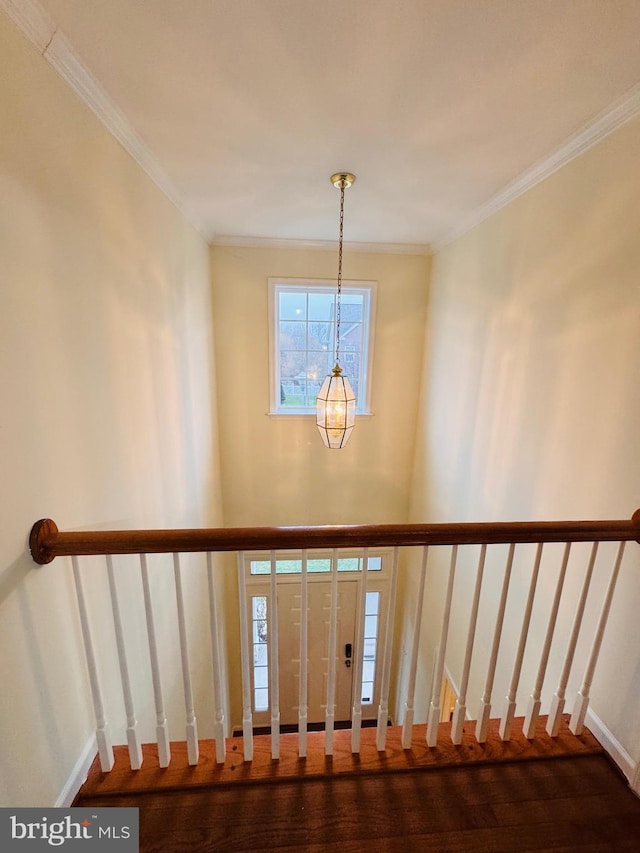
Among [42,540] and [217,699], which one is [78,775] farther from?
[42,540]

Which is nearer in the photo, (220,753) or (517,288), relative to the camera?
(220,753)

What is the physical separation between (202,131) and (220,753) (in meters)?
2.47

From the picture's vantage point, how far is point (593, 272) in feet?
5.33

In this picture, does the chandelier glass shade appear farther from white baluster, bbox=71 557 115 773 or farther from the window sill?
white baluster, bbox=71 557 115 773

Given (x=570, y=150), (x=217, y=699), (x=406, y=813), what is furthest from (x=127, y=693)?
(x=570, y=150)

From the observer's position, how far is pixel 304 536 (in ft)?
3.85

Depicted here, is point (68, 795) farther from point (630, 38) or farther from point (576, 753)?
point (630, 38)

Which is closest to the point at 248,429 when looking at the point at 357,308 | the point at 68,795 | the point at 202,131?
the point at 357,308

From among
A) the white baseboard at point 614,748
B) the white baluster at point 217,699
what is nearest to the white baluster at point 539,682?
the white baseboard at point 614,748

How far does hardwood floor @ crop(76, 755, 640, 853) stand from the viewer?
114 centimetres

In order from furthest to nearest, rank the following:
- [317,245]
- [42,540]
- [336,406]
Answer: [317,245], [336,406], [42,540]

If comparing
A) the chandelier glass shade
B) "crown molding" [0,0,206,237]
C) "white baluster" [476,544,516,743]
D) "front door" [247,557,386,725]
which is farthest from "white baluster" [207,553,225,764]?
"front door" [247,557,386,725]

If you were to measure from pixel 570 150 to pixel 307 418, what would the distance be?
9.04 feet

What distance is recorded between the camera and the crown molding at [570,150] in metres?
1.40
